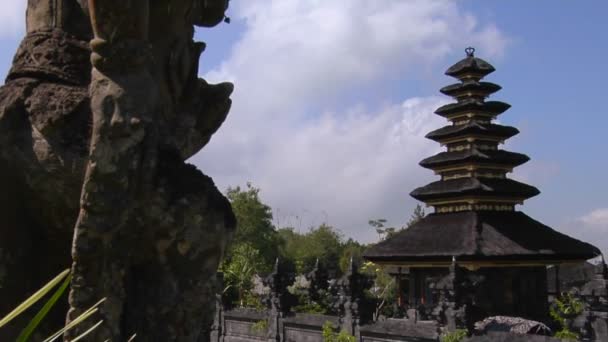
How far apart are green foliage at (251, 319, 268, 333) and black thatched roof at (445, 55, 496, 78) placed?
12703mm

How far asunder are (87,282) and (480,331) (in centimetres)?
1072

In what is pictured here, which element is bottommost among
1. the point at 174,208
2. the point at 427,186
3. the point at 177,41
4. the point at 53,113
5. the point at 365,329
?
the point at 365,329

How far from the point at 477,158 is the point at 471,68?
3.83 m

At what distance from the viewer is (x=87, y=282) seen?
2.63 meters

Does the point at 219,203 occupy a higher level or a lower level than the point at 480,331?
higher

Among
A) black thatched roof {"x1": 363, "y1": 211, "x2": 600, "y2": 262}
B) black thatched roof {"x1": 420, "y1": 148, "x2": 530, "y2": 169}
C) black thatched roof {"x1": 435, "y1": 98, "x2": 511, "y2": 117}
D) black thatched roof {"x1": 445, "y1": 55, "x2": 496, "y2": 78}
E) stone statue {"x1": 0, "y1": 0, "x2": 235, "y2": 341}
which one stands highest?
black thatched roof {"x1": 445, "y1": 55, "x2": 496, "y2": 78}

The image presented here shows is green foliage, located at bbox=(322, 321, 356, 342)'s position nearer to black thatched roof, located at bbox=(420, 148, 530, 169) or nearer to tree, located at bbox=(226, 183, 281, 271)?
black thatched roof, located at bbox=(420, 148, 530, 169)

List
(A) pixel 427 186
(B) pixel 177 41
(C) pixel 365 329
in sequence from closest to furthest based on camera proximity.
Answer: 1. (B) pixel 177 41
2. (C) pixel 365 329
3. (A) pixel 427 186

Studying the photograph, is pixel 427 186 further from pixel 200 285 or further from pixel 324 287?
pixel 200 285

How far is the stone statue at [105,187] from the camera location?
A: 8.71 ft

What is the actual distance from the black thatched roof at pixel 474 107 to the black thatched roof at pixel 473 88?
13.6 inches

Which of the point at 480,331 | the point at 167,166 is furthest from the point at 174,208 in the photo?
the point at 480,331

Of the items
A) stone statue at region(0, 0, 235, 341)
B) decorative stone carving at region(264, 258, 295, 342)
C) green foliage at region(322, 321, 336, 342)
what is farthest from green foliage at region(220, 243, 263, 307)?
stone statue at region(0, 0, 235, 341)

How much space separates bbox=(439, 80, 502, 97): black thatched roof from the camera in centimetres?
2527
